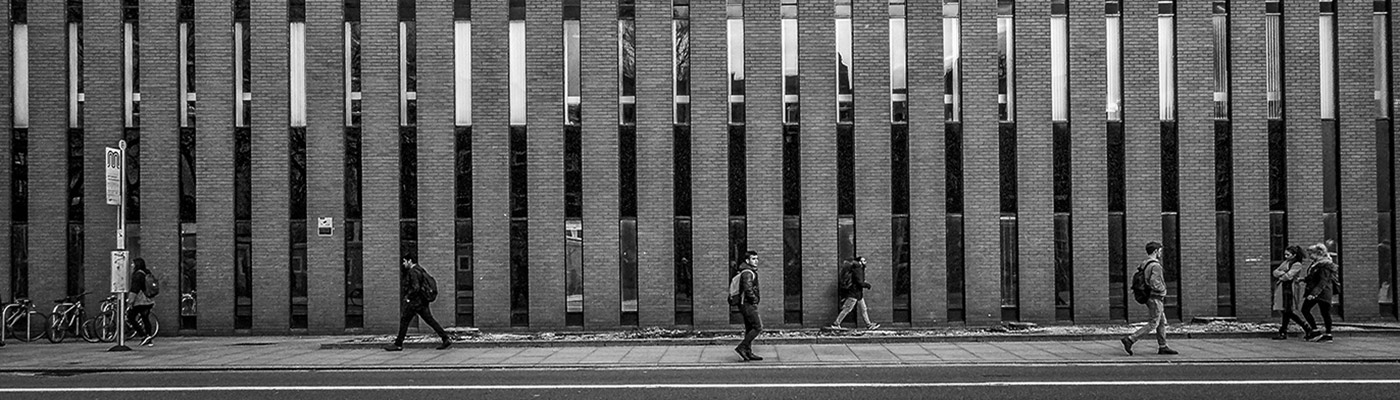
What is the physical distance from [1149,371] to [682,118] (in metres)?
9.89

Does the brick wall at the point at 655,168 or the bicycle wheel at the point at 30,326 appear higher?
the brick wall at the point at 655,168

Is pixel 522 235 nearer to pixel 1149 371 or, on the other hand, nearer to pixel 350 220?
pixel 350 220

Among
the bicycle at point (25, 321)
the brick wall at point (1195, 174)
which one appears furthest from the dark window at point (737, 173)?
the bicycle at point (25, 321)

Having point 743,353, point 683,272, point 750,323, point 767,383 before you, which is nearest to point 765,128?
point 683,272

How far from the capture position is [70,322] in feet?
61.7

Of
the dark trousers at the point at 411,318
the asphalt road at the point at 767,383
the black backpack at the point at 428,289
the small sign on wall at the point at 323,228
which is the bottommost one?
the asphalt road at the point at 767,383

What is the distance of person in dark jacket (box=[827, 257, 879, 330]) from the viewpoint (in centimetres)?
1886

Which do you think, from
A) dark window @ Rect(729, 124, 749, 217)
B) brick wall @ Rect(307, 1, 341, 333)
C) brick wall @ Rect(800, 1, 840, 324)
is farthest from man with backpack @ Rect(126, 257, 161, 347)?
brick wall @ Rect(800, 1, 840, 324)

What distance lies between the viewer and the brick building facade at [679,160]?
778 inches

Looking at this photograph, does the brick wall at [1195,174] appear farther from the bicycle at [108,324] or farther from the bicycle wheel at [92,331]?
the bicycle wheel at [92,331]

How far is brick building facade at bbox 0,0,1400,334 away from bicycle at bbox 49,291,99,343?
2.37 feet

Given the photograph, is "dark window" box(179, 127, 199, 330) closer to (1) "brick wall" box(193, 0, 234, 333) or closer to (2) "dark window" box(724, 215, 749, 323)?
(1) "brick wall" box(193, 0, 234, 333)

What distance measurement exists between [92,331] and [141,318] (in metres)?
1.60

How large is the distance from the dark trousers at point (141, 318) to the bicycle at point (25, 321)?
1.63 meters
